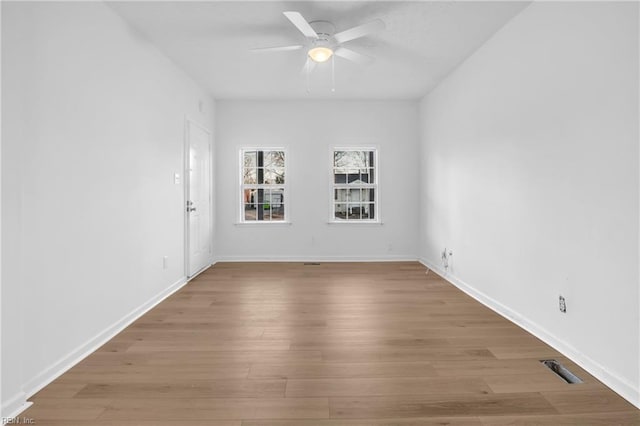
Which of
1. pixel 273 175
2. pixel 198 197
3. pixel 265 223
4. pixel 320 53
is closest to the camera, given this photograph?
pixel 320 53

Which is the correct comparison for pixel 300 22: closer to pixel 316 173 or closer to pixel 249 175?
pixel 316 173

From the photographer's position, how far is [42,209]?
6.79ft

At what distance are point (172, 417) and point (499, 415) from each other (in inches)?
65.0

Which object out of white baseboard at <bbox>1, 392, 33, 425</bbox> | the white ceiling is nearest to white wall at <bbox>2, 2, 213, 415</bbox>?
white baseboard at <bbox>1, 392, 33, 425</bbox>

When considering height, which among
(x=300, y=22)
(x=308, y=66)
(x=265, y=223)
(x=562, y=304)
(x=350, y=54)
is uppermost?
(x=308, y=66)

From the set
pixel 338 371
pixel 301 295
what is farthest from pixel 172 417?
pixel 301 295

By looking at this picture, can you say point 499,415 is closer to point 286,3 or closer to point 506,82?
point 506,82

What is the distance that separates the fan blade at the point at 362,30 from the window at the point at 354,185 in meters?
2.97

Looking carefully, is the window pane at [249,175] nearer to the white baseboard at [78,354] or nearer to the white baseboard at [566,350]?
the white baseboard at [78,354]

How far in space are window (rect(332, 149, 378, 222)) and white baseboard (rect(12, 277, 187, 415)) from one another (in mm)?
3366

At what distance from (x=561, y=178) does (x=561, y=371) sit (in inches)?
51.3

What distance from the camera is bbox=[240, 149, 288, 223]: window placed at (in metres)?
5.98

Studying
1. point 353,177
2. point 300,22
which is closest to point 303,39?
point 300,22

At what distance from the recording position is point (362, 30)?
2893mm
